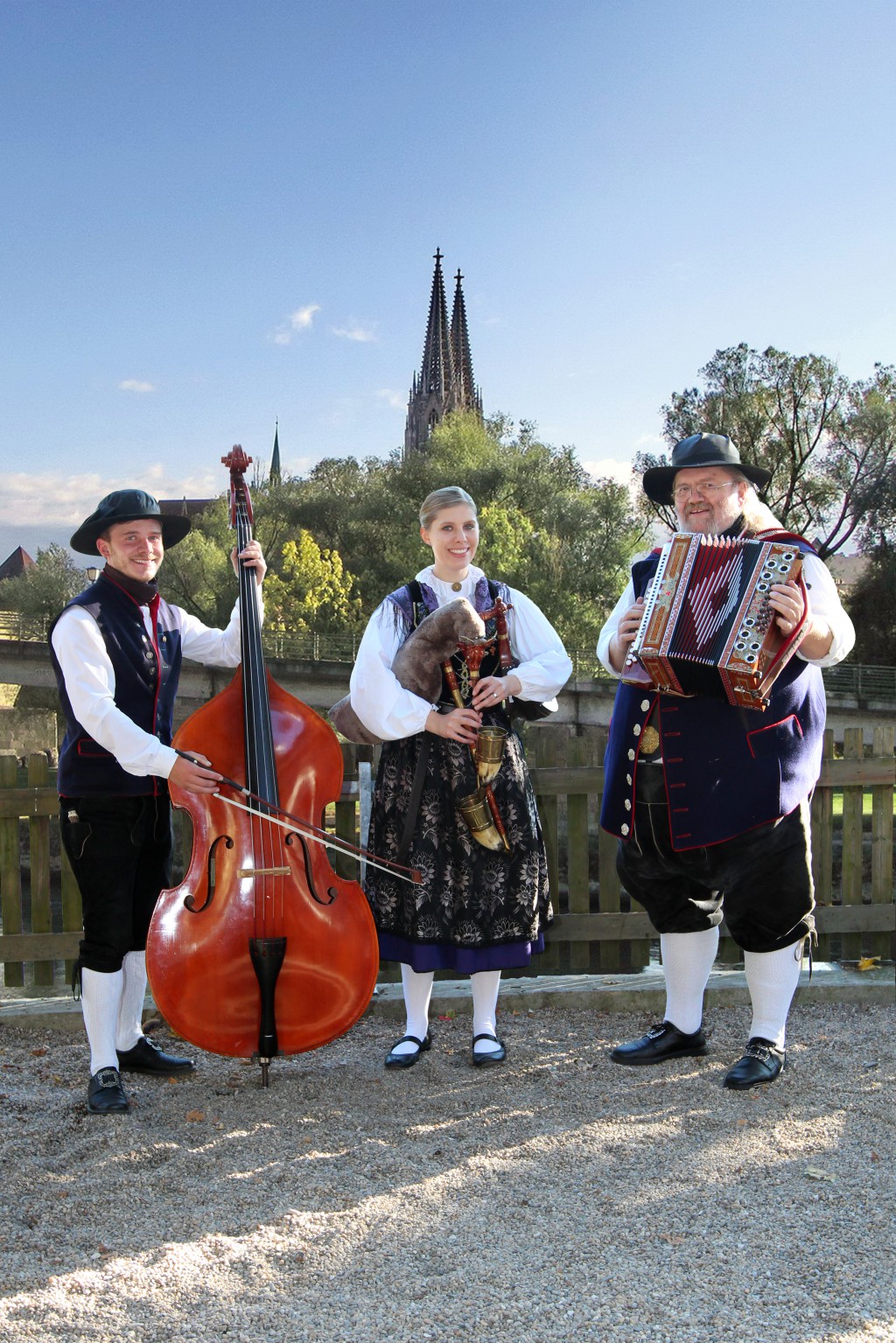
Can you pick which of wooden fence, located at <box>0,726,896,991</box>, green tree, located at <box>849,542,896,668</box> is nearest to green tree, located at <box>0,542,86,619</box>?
green tree, located at <box>849,542,896,668</box>

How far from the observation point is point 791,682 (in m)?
3.83

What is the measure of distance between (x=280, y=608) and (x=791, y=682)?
32.3 metres

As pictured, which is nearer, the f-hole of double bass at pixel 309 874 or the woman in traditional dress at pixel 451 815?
the f-hole of double bass at pixel 309 874

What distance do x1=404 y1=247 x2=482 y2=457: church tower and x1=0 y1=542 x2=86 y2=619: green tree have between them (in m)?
20.2

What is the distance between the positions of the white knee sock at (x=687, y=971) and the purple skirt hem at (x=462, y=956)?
1.83 ft

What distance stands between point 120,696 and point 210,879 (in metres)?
0.78

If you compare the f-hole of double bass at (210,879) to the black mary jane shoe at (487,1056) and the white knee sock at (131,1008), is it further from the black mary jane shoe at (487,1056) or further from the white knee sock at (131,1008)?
the black mary jane shoe at (487,1056)

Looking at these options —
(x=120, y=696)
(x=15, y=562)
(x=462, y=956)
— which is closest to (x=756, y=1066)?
(x=462, y=956)

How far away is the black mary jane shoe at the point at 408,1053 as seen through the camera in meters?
4.16

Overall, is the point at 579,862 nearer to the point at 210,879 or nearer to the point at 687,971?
the point at 687,971

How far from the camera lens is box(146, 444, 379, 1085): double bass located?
3.47 m

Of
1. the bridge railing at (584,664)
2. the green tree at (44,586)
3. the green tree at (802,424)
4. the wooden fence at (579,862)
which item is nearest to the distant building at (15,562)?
the green tree at (44,586)

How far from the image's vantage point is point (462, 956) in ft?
13.4

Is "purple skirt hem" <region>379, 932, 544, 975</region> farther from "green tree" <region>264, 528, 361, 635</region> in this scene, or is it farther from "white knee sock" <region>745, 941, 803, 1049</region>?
"green tree" <region>264, 528, 361, 635</region>
